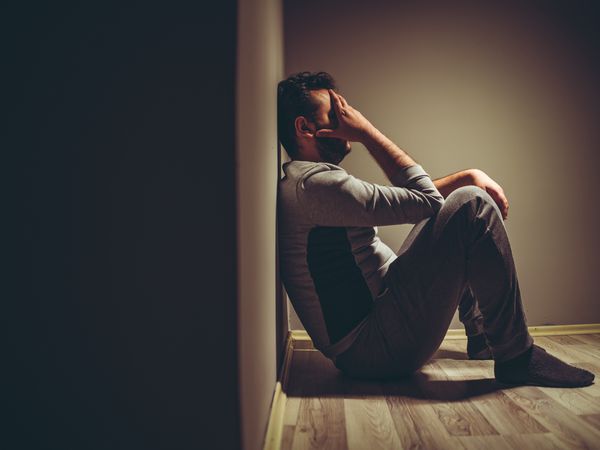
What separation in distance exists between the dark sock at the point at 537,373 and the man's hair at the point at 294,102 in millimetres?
961

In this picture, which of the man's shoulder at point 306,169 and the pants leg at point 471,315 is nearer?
the man's shoulder at point 306,169

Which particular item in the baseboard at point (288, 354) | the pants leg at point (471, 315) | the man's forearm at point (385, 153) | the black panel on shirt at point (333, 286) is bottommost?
the baseboard at point (288, 354)

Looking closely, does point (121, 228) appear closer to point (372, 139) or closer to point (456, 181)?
point (372, 139)

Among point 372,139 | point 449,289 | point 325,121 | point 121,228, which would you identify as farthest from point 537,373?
point 121,228

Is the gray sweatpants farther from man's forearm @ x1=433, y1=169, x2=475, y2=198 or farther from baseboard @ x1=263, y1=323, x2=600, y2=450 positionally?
man's forearm @ x1=433, y1=169, x2=475, y2=198

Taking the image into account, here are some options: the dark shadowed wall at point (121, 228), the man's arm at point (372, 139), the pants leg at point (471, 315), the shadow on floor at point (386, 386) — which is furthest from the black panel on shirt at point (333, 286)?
the dark shadowed wall at point (121, 228)

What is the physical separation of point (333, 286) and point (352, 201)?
272 millimetres

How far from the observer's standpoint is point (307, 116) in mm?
1655

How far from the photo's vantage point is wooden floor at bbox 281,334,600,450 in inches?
44.1

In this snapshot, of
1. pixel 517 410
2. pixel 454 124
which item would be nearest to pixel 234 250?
pixel 517 410

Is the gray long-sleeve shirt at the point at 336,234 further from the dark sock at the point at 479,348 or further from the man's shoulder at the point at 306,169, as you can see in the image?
the dark sock at the point at 479,348

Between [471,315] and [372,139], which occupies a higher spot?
[372,139]

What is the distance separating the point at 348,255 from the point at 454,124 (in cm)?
112

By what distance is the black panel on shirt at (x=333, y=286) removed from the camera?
1499 mm
